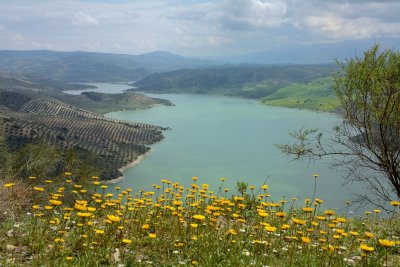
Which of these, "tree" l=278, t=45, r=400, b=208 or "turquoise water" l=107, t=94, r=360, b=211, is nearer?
"tree" l=278, t=45, r=400, b=208

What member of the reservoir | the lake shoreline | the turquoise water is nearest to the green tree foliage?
the reservoir

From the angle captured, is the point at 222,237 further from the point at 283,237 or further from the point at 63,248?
the point at 63,248

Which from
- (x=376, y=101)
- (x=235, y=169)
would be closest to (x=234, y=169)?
(x=235, y=169)

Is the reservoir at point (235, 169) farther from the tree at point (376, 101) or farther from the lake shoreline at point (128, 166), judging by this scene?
the tree at point (376, 101)

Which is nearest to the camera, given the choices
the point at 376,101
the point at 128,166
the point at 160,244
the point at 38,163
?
the point at 160,244

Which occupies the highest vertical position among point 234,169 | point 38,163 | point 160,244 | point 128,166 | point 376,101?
point 376,101

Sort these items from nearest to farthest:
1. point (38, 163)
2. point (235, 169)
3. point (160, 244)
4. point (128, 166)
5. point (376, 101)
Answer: point (160, 244) < point (376, 101) < point (38, 163) < point (235, 169) < point (128, 166)

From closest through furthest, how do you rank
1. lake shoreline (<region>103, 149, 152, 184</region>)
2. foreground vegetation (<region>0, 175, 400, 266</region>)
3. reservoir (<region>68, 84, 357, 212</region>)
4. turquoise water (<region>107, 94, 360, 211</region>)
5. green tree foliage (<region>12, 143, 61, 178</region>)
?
foreground vegetation (<region>0, 175, 400, 266</region>) → green tree foliage (<region>12, 143, 61, 178</region>) → reservoir (<region>68, 84, 357, 212</region>) → turquoise water (<region>107, 94, 360, 211</region>) → lake shoreline (<region>103, 149, 152, 184</region>)

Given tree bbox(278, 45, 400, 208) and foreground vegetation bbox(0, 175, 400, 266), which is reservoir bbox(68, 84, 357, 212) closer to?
tree bbox(278, 45, 400, 208)

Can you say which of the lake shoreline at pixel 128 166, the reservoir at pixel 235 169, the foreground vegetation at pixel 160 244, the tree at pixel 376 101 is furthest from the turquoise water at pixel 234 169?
the foreground vegetation at pixel 160 244

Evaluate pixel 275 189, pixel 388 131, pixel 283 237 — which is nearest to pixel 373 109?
pixel 388 131

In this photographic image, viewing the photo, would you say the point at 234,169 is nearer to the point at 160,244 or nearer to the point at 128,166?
the point at 128,166

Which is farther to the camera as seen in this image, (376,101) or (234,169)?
(234,169)
